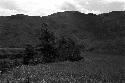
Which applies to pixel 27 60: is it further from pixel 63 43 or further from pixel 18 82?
pixel 18 82

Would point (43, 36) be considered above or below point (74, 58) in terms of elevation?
above

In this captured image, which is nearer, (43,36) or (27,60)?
(27,60)

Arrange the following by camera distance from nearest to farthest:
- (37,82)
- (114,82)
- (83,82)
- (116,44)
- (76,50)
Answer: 1. (37,82)
2. (83,82)
3. (114,82)
4. (76,50)
5. (116,44)

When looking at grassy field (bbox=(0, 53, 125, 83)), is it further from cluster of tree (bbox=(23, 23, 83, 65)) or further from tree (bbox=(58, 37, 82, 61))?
tree (bbox=(58, 37, 82, 61))

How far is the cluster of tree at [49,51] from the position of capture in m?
61.4

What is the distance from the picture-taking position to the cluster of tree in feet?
201

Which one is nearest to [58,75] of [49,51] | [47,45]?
[47,45]

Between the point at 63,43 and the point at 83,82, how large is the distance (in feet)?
181

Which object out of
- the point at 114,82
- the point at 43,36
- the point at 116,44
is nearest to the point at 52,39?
the point at 43,36

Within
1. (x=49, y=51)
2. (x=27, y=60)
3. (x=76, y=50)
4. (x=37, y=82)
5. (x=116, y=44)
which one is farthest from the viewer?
(x=116, y=44)

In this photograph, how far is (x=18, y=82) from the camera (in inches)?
859

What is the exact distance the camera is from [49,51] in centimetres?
6712

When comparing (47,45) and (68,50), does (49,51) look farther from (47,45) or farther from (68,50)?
(68,50)

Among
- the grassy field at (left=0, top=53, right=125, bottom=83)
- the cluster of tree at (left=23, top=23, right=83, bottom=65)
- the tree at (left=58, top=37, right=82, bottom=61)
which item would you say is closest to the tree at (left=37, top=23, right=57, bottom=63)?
the cluster of tree at (left=23, top=23, right=83, bottom=65)
